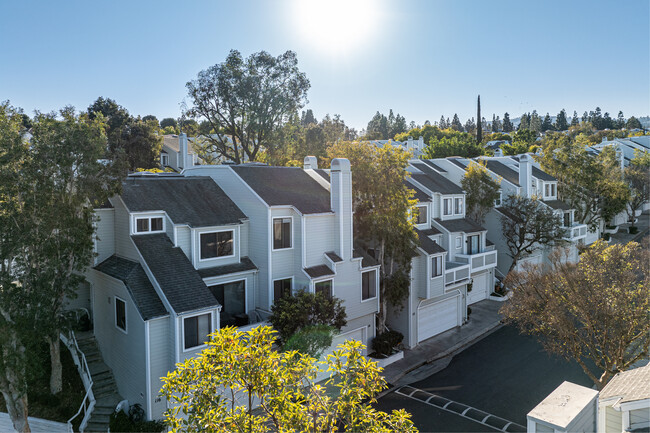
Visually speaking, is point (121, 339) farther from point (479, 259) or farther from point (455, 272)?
point (479, 259)

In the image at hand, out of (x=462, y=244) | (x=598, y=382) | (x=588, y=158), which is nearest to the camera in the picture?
(x=598, y=382)

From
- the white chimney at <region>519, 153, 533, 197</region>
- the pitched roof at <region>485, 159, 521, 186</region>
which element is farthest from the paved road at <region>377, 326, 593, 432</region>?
the pitched roof at <region>485, 159, 521, 186</region>

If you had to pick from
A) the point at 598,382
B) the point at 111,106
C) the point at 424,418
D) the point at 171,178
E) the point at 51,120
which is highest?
the point at 111,106

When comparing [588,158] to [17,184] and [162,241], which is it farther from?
[17,184]

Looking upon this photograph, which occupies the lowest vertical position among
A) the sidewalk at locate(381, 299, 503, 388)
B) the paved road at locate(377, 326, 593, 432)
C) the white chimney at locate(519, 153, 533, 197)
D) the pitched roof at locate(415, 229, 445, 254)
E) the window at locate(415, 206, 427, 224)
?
the paved road at locate(377, 326, 593, 432)

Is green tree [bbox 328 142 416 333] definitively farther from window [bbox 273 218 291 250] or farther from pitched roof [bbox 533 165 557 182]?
pitched roof [bbox 533 165 557 182]

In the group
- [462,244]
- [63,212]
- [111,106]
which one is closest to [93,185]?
[63,212]
